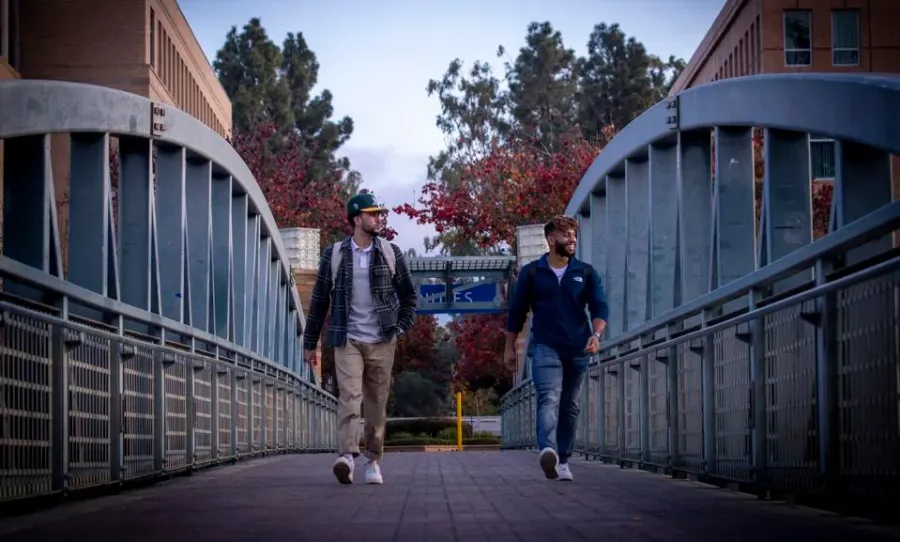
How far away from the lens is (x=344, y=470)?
1159 cm

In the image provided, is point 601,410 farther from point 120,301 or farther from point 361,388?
point 120,301

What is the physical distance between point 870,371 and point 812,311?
0.91m

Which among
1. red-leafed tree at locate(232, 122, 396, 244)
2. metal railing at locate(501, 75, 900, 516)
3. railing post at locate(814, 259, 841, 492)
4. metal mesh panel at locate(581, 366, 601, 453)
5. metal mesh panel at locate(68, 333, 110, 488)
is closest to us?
metal railing at locate(501, 75, 900, 516)

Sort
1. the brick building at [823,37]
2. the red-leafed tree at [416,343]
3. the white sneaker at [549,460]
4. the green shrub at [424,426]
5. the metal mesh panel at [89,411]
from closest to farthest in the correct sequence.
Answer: the metal mesh panel at [89,411], the white sneaker at [549,460], the brick building at [823,37], the red-leafed tree at [416,343], the green shrub at [424,426]

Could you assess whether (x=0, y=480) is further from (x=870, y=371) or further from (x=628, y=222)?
(x=628, y=222)

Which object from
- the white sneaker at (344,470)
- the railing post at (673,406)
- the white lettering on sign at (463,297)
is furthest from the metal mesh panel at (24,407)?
the white lettering on sign at (463,297)

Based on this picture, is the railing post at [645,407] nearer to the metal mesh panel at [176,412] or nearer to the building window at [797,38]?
the metal mesh panel at [176,412]

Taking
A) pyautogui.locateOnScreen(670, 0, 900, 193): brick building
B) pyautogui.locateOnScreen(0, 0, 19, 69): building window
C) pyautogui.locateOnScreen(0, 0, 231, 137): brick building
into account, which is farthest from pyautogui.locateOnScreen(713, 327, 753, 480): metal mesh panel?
pyautogui.locateOnScreen(670, 0, 900, 193): brick building

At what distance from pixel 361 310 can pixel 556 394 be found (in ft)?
4.89

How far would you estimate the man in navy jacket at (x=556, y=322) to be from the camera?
11930 mm

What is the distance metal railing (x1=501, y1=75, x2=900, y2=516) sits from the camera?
768 centimetres

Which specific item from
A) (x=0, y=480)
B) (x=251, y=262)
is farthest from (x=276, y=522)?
(x=251, y=262)

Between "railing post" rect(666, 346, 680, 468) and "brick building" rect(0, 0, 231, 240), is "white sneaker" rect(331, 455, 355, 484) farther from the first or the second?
"brick building" rect(0, 0, 231, 240)

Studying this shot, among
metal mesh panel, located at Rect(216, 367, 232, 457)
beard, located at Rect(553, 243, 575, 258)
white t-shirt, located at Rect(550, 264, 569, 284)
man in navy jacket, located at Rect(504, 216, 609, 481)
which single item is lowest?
metal mesh panel, located at Rect(216, 367, 232, 457)
